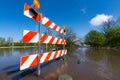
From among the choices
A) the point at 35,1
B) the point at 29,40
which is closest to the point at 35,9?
the point at 35,1

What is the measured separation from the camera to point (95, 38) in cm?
6862

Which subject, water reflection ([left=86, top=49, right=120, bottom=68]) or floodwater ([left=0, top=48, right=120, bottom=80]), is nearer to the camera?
floodwater ([left=0, top=48, right=120, bottom=80])

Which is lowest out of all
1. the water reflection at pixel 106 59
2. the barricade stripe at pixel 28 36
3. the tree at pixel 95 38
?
the water reflection at pixel 106 59

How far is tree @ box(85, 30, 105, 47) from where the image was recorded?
64.3 metres

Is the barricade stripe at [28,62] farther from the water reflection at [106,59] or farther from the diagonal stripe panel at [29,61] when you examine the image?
the water reflection at [106,59]

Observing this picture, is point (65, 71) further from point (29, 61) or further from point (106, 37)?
point (106, 37)

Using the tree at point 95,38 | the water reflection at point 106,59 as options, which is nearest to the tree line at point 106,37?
the tree at point 95,38

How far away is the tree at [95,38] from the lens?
64.3 meters

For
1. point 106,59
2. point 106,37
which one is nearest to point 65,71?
point 106,59

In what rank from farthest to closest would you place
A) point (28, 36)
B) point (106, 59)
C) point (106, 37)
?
point (106, 37)
point (106, 59)
point (28, 36)

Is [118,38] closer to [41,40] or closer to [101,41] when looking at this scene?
[101,41]

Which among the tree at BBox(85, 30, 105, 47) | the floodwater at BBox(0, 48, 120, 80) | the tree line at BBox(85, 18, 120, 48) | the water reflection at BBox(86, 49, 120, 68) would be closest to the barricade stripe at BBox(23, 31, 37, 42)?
the floodwater at BBox(0, 48, 120, 80)

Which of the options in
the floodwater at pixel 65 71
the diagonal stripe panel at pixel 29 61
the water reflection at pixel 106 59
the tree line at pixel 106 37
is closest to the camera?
the diagonal stripe panel at pixel 29 61

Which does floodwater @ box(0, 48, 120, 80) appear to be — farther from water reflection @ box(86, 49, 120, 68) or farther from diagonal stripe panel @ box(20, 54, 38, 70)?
diagonal stripe panel @ box(20, 54, 38, 70)
